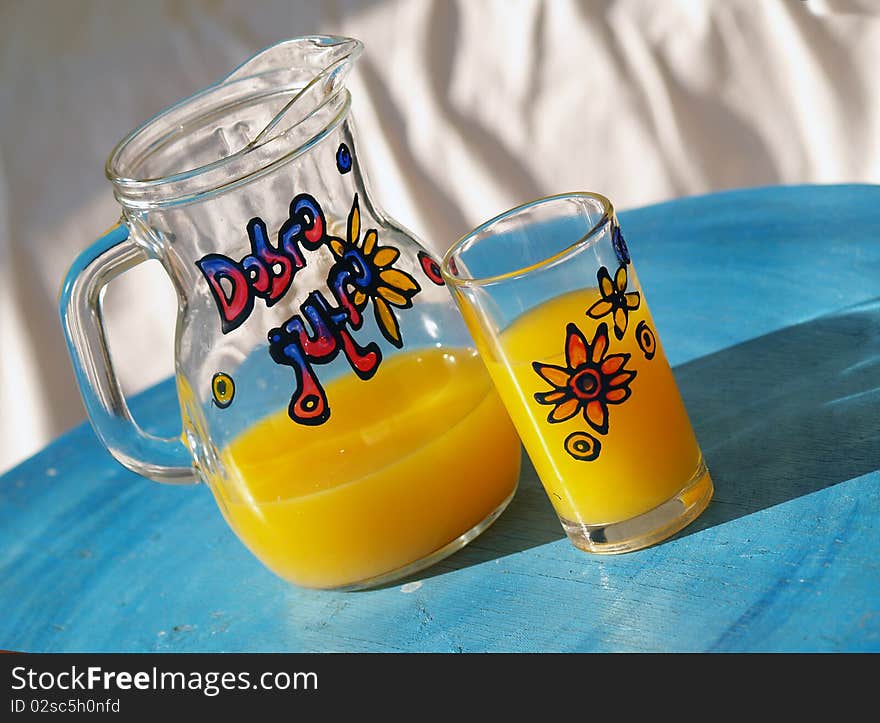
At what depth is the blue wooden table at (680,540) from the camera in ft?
1.69

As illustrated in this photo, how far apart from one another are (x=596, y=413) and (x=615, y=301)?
5cm

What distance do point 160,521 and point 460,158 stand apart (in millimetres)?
1252

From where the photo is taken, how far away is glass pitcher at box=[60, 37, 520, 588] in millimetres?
573

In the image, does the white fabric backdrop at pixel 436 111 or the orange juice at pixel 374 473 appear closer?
the orange juice at pixel 374 473


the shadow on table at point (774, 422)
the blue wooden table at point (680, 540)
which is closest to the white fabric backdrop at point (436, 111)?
the blue wooden table at point (680, 540)

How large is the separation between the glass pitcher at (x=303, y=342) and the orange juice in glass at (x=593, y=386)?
0.05 meters

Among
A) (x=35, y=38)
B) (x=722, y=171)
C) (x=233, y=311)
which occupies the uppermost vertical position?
(x=35, y=38)

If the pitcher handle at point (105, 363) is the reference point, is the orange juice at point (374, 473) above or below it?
Result: below

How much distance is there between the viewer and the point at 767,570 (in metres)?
0.52

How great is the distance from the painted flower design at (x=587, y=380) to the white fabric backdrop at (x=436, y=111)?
1.34 m

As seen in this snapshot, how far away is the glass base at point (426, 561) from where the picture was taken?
0.61 metres

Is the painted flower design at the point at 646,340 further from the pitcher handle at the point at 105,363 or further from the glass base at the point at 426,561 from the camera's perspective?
the pitcher handle at the point at 105,363

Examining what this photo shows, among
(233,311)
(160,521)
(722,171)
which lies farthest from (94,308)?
(722,171)
